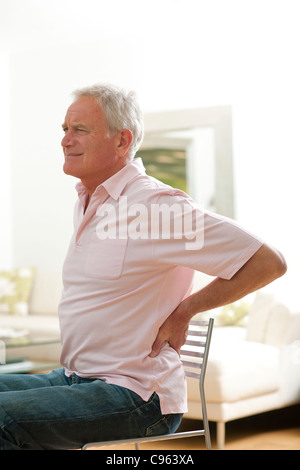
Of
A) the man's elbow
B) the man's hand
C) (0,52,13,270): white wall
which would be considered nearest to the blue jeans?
the man's hand

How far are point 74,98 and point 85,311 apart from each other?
1.66 feet

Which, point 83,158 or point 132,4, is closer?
point 83,158

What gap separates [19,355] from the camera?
162 inches

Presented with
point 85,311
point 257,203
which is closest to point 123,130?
point 85,311

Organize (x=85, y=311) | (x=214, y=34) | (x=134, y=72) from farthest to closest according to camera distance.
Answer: (x=134, y=72), (x=214, y=34), (x=85, y=311)

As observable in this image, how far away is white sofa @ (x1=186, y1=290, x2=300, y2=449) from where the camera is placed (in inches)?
123

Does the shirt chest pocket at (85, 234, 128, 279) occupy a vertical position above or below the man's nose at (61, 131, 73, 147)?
below

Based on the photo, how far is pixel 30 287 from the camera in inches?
228

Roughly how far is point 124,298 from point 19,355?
2.81 m

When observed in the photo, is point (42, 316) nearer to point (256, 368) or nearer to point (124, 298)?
point (256, 368)

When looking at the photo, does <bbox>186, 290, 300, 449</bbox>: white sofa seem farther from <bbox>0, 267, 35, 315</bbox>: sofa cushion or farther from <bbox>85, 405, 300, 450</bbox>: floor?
<bbox>0, 267, 35, 315</bbox>: sofa cushion
